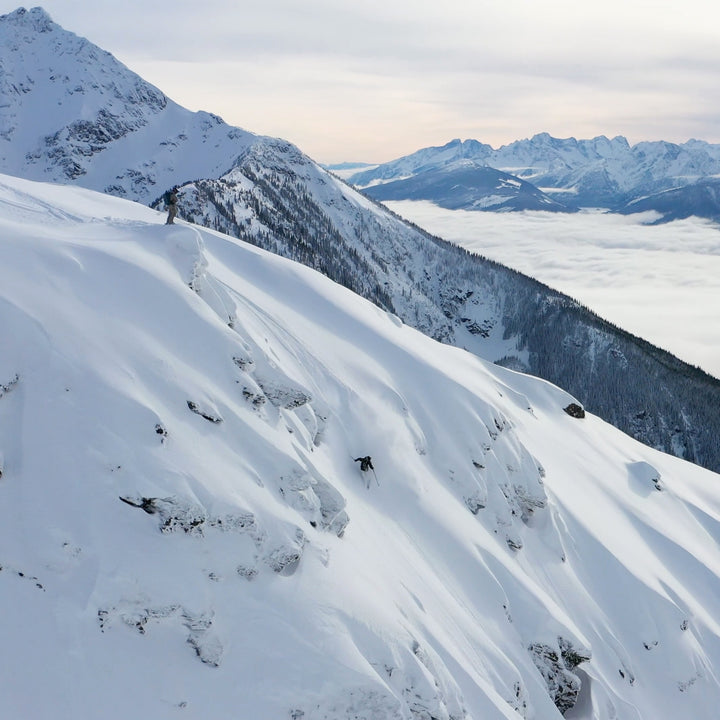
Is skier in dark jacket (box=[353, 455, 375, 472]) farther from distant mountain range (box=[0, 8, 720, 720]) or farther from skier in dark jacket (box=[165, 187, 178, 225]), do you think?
skier in dark jacket (box=[165, 187, 178, 225])

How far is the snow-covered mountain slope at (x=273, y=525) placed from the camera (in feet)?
46.3

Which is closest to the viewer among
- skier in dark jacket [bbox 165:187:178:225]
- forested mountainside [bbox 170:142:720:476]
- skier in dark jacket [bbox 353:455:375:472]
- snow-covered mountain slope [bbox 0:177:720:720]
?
snow-covered mountain slope [bbox 0:177:720:720]

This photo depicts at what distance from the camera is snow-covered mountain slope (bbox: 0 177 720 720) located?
1411cm

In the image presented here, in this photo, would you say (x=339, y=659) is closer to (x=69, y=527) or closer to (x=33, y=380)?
(x=69, y=527)

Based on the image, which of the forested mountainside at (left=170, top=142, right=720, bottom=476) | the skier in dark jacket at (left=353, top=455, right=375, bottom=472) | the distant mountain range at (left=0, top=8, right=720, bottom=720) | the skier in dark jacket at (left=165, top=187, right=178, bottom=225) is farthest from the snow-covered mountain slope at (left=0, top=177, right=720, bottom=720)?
the forested mountainside at (left=170, top=142, right=720, bottom=476)

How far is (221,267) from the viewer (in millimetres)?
33219

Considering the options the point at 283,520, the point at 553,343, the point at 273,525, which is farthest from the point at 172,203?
the point at 553,343

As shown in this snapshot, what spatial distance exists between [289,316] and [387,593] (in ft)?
52.8

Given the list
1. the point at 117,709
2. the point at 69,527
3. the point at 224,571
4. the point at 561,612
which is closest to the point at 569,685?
the point at 561,612

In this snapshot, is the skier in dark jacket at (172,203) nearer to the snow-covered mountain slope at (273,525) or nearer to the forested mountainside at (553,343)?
the snow-covered mountain slope at (273,525)

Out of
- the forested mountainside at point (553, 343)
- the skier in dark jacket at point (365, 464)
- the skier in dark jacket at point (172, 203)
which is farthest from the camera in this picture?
the forested mountainside at point (553, 343)

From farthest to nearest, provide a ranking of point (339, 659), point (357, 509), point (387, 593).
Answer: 1. point (357, 509)
2. point (387, 593)
3. point (339, 659)

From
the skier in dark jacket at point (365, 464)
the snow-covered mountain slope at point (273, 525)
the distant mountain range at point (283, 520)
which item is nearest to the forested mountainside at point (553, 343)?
the distant mountain range at point (283, 520)

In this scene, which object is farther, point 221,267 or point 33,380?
point 221,267
